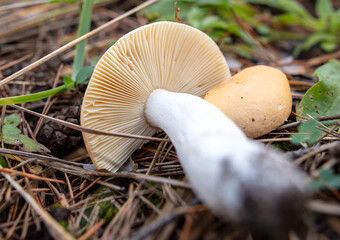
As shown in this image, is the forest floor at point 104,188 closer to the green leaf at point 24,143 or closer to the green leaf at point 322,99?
the green leaf at point 24,143

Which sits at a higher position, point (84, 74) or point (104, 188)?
point (84, 74)

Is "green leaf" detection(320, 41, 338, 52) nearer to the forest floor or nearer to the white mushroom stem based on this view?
the forest floor

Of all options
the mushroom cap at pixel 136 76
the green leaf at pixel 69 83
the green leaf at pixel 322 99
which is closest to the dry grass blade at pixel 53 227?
the mushroom cap at pixel 136 76

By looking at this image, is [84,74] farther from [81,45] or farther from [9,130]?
[9,130]

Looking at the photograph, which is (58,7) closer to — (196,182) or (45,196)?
(45,196)

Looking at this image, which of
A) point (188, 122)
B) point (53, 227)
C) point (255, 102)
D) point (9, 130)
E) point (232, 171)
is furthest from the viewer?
point (9, 130)

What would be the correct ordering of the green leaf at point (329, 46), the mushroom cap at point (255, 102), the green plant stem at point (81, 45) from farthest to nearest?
1. the green leaf at point (329, 46)
2. the green plant stem at point (81, 45)
3. the mushroom cap at point (255, 102)

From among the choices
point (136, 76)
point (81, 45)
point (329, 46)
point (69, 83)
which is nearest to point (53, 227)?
point (136, 76)

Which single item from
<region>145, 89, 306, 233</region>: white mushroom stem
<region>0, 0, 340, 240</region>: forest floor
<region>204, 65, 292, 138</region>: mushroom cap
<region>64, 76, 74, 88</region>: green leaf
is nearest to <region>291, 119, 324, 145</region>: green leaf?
<region>0, 0, 340, 240</region>: forest floor
